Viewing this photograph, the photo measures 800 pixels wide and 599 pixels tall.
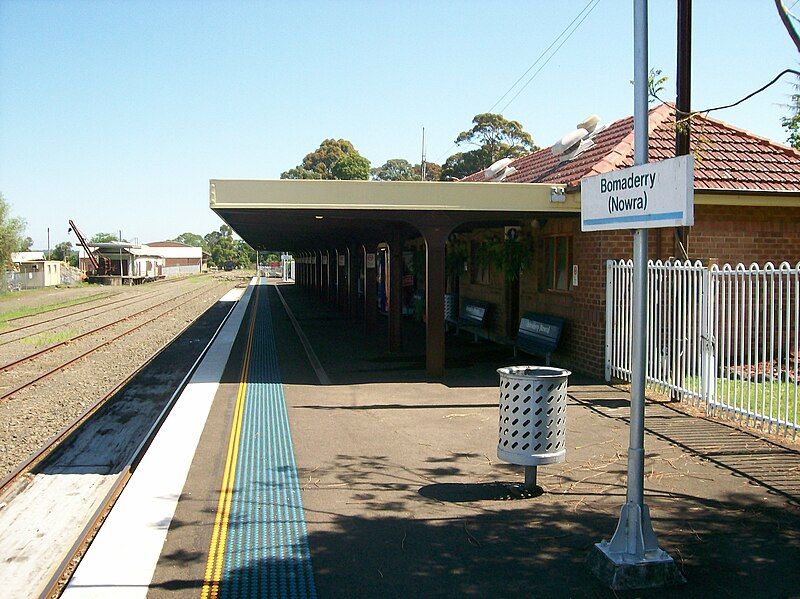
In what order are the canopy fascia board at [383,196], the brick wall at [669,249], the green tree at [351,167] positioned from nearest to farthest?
1. the canopy fascia board at [383,196]
2. the brick wall at [669,249]
3. the green tree at [351,167]

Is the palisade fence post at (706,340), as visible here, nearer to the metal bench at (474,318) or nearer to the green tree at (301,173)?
the metal bench at (474,318)

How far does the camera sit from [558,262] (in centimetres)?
1354

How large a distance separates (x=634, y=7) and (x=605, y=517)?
11.6 ft

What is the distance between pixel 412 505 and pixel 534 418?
116 cm

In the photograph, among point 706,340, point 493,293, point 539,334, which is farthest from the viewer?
point 493,293

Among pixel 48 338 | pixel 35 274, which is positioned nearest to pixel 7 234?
pixel 35 274

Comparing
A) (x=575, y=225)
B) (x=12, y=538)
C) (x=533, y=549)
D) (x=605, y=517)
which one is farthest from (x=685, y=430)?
(x=12, y=538)

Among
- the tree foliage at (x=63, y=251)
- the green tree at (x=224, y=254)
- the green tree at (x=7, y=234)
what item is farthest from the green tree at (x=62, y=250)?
the green tree at (x=7, y=234)

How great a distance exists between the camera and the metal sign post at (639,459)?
452 centimetres

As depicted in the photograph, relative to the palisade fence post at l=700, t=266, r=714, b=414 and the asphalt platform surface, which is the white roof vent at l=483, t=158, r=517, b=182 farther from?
the palisade fence post at l=700, t=266, r=714, b=414

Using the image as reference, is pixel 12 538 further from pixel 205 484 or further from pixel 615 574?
pixel 615 574

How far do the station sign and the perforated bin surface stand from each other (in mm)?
1398

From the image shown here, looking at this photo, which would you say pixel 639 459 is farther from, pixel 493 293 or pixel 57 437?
pixel 493 293

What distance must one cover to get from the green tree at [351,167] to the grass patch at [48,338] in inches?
2100
